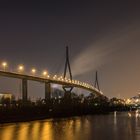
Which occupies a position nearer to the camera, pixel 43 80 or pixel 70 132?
pixel 70 132

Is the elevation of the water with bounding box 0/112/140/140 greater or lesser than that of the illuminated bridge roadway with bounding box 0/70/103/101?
lesser

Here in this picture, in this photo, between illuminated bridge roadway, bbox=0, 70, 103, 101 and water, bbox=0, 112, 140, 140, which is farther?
illuminated bridge roadway, bbox=0, 70, 103, 101

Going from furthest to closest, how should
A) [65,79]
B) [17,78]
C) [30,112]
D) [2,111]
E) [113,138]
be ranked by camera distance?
[65,79] < [17,78] < [30,112] < [2,111] < [113,138]

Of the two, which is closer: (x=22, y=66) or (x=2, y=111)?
(x=2, y=111)

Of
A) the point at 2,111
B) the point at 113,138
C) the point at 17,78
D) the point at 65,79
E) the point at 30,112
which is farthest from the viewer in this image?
the point at 65,79

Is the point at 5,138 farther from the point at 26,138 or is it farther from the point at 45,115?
the point at 45,115

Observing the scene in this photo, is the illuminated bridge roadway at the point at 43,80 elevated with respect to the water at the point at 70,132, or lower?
elevated

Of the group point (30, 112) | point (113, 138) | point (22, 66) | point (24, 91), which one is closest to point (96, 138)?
point (113, 138)

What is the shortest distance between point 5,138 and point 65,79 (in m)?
89.6

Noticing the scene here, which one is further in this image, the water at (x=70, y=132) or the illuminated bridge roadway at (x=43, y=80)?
the illuminated bridge roadway at (x=43, y=80)

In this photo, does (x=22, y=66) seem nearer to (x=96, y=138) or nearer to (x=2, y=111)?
(x=2, y=111)

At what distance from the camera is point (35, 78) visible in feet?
334

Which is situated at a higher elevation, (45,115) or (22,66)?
(22,66)

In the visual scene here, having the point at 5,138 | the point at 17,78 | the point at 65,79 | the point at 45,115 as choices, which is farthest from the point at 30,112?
the point at 5,138
